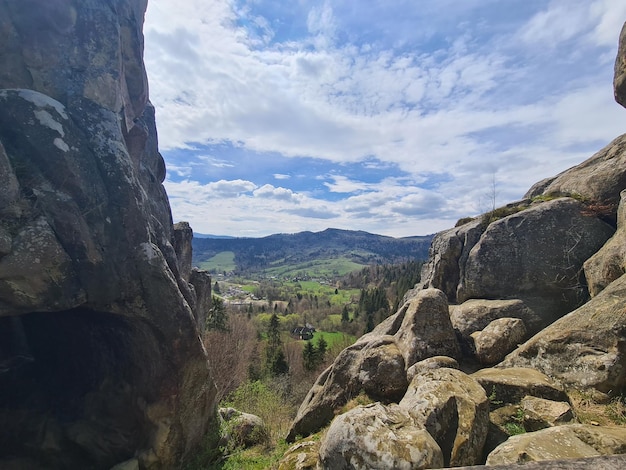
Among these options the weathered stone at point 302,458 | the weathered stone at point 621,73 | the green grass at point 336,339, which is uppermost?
the weathered stone at point 621,73

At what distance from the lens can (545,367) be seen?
1117 cm

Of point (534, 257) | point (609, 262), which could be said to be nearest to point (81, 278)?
point (534, 257)

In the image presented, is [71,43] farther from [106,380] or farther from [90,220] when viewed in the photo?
[106,380]

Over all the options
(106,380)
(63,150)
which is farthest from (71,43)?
(106,380)

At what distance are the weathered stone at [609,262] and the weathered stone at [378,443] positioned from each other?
10.2 metres

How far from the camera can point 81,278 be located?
12.8 m

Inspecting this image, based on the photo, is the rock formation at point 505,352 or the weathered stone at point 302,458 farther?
the weathered stone at point 302,458

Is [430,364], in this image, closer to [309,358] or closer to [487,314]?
[487,314]

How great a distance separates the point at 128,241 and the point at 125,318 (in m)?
3.25

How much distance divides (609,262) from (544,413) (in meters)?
7.67

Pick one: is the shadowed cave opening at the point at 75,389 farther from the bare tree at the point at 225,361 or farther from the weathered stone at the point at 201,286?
the bare tree at the point at 225,361

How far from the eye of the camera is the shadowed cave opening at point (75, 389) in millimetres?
14359

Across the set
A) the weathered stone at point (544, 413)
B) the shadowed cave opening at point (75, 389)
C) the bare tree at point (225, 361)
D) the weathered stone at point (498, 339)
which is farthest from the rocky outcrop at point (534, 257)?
the bare tree at point (225, 361)

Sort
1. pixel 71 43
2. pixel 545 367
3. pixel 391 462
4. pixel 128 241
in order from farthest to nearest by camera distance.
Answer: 1. pixel 71 43
2. pixel 128 241
3. pixel 545 367
4. pixel 391 462
